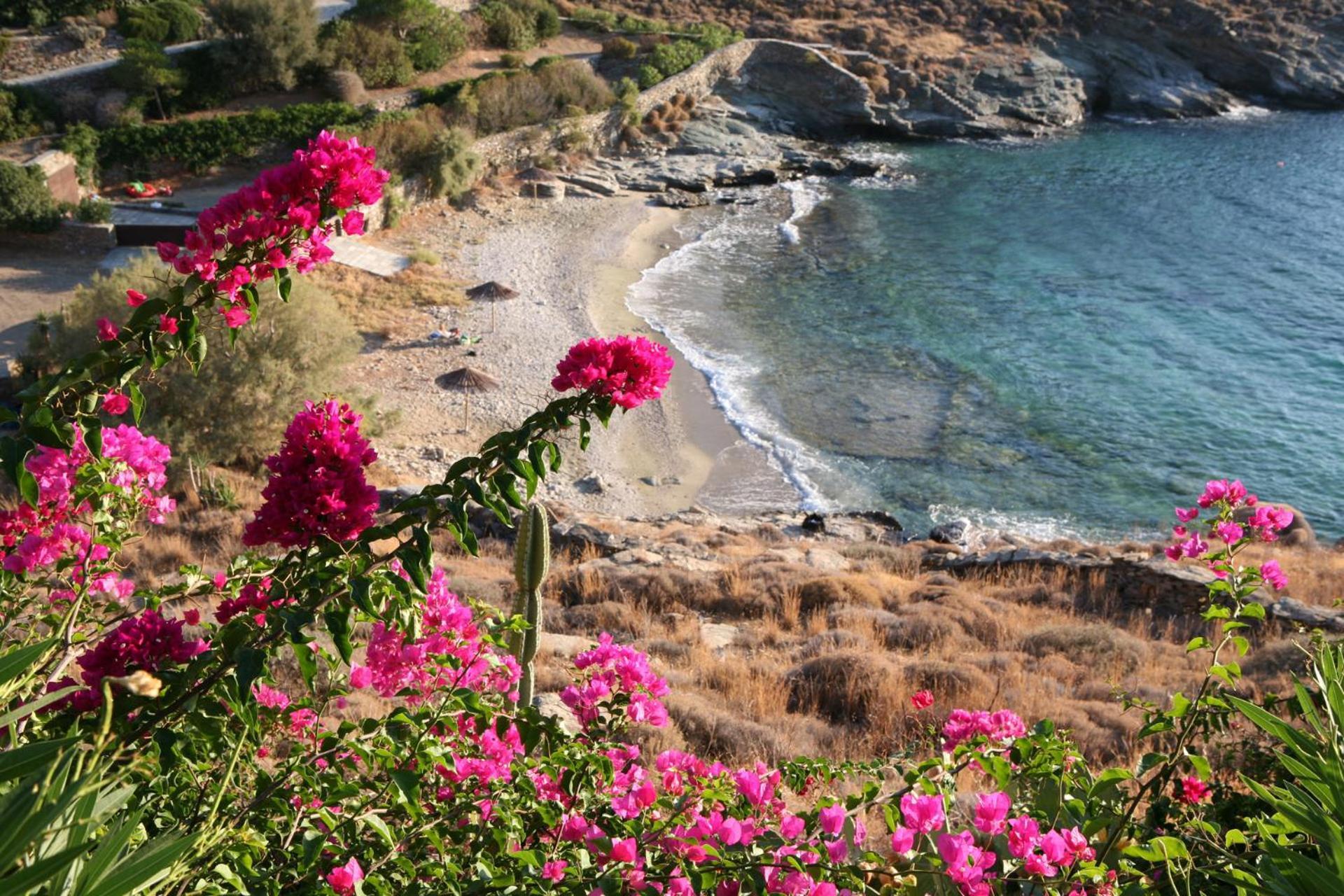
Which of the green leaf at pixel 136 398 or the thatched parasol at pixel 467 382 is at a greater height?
the green leaf at pixel 136 398

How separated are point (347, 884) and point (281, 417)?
14156mm

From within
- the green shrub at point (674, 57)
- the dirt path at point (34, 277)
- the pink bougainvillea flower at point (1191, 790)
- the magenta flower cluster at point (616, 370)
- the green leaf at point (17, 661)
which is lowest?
the dirt path at point (34, 277)

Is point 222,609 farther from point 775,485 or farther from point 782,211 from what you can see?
point 782,211

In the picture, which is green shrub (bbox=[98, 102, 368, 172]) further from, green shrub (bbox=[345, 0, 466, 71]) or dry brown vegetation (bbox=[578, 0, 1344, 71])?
dry brown vegetation (bbox=[578, 0, 1344, 71])

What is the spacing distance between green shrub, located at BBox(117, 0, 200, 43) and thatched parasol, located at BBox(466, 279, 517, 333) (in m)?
16.8

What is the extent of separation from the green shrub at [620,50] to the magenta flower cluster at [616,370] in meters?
44.6

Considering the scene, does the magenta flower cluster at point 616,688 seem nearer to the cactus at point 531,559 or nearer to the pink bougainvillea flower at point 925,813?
the pink bougainvillea flower at point 925,813

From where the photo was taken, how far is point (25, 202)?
2355cm

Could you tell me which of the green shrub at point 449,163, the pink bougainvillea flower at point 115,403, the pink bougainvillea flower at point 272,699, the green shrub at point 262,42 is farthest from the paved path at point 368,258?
the pink bougainvillea flower at point 115,403

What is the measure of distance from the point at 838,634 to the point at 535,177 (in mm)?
27378

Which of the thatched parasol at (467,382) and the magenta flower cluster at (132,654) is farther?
the thatched parasol at (467,382)

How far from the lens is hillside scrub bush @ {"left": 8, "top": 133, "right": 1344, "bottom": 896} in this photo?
2.55 m

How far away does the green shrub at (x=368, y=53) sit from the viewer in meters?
36.0

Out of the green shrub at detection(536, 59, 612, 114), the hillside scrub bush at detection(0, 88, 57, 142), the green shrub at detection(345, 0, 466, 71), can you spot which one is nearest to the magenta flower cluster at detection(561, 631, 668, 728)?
the hillside scrub bush at detection(0, 88, 57, 142)
